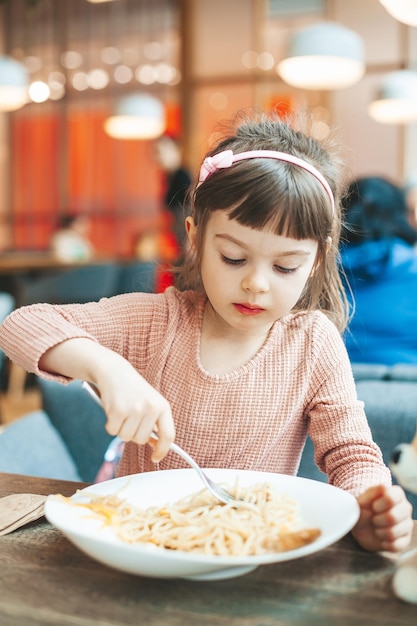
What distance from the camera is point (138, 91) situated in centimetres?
905

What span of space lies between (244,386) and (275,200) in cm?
31

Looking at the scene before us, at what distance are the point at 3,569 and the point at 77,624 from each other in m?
0.15

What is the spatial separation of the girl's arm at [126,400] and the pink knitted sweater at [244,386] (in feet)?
0.72

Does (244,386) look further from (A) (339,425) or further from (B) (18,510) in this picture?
(B) (18,510)

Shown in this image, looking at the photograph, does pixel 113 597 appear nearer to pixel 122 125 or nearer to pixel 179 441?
pixel 179 441

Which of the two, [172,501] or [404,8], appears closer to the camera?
[172,501]

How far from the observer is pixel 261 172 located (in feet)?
3.49

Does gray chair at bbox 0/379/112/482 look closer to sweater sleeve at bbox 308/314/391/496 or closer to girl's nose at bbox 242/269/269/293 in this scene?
sweater sleeve at bbox 308/314/391/496

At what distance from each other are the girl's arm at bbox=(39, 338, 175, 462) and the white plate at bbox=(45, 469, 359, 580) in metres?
0.09

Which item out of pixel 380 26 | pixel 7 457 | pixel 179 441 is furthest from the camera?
pixel 380 26

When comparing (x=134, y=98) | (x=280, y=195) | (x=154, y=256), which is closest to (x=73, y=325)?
(x=280, y=195)

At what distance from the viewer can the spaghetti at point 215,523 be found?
2.42 feet

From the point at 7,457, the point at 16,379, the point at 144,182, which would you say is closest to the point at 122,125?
the point at 16,379

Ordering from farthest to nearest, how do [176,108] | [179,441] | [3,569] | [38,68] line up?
[38,68] < [176,108] < [179,441] < [3,569]
